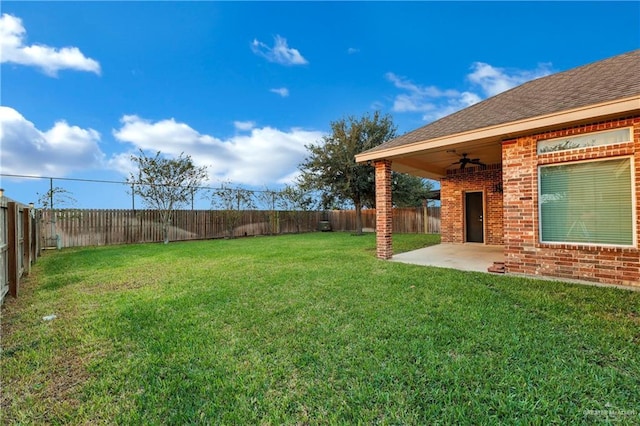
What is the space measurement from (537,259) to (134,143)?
14450mm

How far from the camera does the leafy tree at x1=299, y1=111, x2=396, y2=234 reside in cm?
1617

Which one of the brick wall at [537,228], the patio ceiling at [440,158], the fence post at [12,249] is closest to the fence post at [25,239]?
the fence post at [12,249]

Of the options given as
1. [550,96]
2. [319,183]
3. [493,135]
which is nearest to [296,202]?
[319,183]

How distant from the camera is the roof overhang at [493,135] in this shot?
4262mm

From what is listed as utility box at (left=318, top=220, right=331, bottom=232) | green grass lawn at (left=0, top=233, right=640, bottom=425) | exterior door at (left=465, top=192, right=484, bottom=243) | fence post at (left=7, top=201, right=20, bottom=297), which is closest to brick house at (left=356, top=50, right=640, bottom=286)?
green grass lawn at (left=0, top=233, right=640, bottom=425)

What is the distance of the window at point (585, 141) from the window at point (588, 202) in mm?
288

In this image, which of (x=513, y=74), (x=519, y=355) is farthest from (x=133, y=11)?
(x=513, y=74)

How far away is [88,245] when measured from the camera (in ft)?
A: 38.3

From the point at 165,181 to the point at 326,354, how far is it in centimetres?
1313

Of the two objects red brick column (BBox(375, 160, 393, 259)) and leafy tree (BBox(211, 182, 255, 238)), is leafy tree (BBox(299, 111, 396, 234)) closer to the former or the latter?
leafy tree (BBox(211, 182, 255, 238))

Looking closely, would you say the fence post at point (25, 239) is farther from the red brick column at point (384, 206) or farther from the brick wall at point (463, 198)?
the brick wall at point (463, 198)

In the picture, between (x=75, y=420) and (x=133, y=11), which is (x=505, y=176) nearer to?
(x=75, y=420)

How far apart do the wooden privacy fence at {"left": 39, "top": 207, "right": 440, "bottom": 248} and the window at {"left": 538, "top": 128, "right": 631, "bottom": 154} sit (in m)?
12.1

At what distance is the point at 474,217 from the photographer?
10.8m
